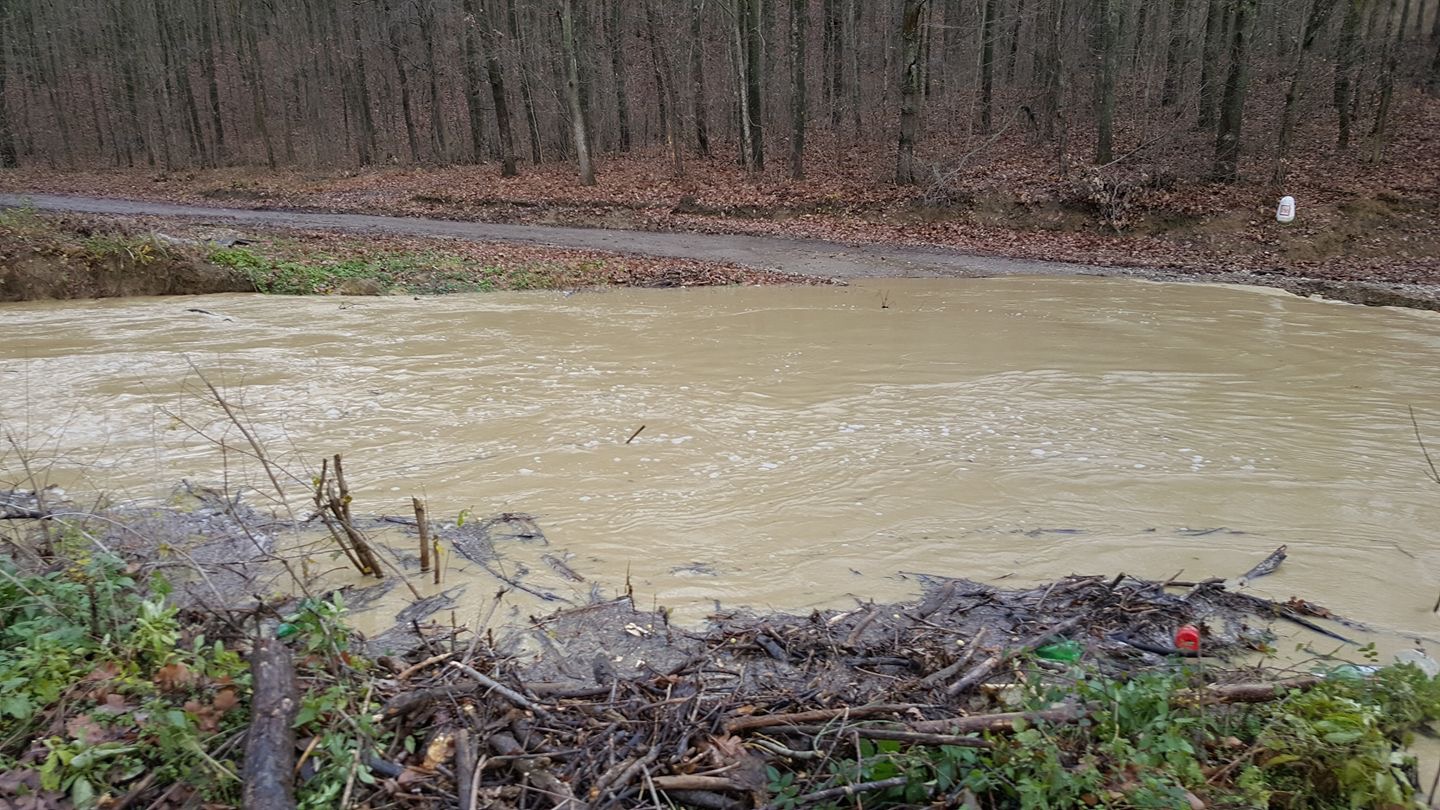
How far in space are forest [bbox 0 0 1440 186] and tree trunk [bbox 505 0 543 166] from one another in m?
0.13

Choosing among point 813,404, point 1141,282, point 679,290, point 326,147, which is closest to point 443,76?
point 326,147

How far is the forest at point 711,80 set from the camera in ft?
77.1

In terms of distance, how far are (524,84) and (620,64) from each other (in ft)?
12.9

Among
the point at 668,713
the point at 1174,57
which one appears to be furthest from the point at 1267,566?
the point at 1174,57

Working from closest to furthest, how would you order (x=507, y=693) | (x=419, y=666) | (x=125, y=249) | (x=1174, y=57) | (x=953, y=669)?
(x=507, y=693) → (x=419, y=666) → (x=953, y=669) → (x=125, y=249) → (x=1174, y=57)

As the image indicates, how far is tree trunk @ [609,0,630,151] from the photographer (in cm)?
3219

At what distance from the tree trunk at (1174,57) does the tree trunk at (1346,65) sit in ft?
13.3

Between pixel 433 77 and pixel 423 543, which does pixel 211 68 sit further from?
pixel 423 543

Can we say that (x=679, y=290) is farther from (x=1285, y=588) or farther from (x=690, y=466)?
(x=1285, y=588)

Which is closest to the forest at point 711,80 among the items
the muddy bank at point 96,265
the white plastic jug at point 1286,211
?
the white plastic jug at point 1286,211

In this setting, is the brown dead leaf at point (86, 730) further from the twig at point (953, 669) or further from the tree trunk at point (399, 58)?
the tree trunk at point (399, 58)

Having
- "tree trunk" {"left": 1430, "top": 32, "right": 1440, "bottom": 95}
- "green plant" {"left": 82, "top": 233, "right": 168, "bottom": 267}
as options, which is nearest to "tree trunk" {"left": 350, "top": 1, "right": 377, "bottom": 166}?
"green plant" {"left": 82, "top": 233, "right": 168, "bottom": 267}

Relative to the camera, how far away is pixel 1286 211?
18766mm

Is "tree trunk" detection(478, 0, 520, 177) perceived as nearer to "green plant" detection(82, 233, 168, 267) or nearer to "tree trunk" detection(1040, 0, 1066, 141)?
"green plant" detection(82, 233, 168, 267)
